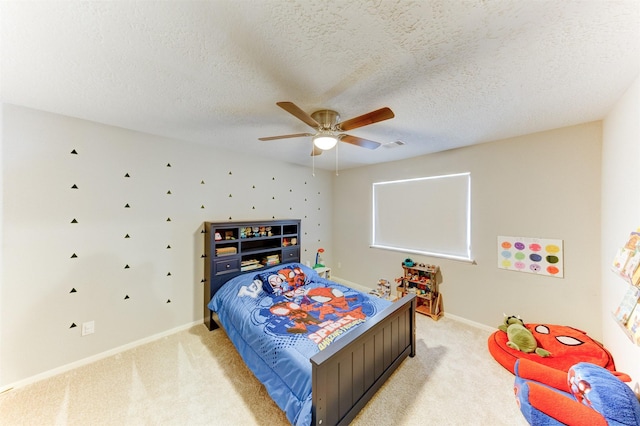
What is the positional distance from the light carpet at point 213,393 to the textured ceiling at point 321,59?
244 cm

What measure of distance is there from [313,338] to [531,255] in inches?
106

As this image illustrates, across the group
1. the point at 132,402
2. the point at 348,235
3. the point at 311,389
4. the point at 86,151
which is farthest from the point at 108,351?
the point at 348,235

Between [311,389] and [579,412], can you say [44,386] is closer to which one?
[311,389]

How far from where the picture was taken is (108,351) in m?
2.38

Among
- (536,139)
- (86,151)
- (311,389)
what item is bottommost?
(311,389)

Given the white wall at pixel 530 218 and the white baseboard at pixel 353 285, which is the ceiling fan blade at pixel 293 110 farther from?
the white baseboard at pixel 353 285

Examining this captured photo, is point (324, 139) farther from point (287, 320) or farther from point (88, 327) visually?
point (88, 327)

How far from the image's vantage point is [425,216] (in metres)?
3.58

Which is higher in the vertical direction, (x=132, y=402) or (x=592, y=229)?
(x=592, y=229)

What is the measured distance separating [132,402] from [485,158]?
4441mm

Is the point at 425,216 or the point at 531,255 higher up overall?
the point at 425,216

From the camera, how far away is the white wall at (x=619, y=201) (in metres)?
1.58

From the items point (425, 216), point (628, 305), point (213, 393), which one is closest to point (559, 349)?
point (628, 305)

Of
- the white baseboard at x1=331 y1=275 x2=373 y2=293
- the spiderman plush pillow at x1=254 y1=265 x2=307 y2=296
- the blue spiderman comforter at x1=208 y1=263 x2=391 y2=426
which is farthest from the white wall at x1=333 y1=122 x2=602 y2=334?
the spiderman plush pillow at x1=254 y1=265 x2=307 y2=296
